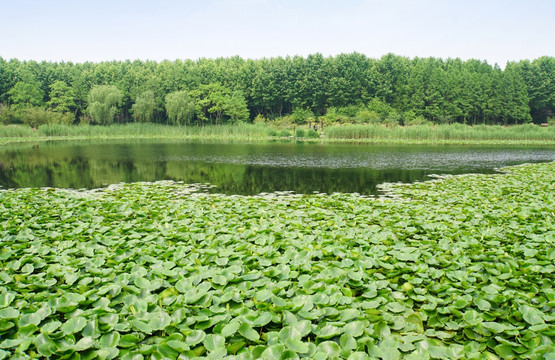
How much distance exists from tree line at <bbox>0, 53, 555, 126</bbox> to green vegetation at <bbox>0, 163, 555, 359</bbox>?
127 feet

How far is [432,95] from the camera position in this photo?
147ft

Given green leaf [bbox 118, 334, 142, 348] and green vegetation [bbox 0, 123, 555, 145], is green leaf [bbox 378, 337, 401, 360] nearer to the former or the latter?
green leaf [bbox 118, 334, 142, 348]

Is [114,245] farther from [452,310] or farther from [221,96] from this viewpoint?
[221,96]

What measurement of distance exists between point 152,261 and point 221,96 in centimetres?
4275

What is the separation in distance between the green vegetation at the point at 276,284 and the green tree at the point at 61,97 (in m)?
47.8

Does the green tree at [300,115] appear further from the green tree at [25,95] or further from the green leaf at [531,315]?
the green leaf at [531,315]

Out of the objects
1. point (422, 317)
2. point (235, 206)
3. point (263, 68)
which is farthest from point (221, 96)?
point (422, 317)

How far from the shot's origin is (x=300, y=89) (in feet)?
149

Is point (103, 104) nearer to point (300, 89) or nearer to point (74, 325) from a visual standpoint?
point (300, 89)

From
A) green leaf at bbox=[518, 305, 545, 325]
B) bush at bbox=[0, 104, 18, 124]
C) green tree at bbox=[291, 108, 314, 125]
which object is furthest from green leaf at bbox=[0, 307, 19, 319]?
bush at bbox=[0, 104, 18, 124]

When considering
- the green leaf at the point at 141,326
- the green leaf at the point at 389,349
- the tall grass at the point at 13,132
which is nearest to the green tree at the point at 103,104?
the tall grass at the point at 13,132

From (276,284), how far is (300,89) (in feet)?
147

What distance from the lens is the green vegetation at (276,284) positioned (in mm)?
2008

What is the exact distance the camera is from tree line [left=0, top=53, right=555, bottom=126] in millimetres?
44406
